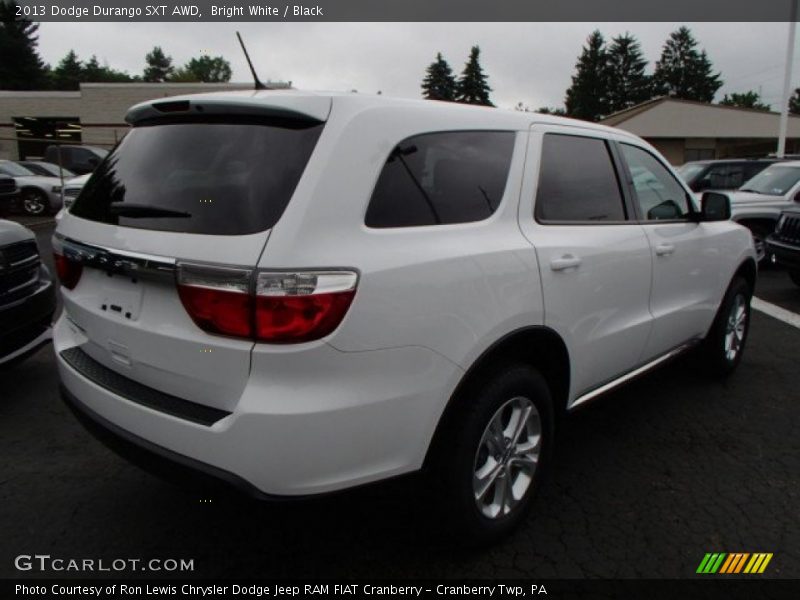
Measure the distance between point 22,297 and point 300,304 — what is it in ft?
9.52

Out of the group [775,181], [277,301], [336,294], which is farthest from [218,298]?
[775,181]

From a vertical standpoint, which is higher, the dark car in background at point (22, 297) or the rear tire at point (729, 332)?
the dark car in background at point (22, 297)

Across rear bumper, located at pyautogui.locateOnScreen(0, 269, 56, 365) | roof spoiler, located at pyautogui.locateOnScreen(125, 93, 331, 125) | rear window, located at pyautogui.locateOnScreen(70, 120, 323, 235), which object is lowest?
rear bumper, located at pyautogui.locateOnScreen(0, 269, 56, 365)

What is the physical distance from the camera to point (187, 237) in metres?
1.98

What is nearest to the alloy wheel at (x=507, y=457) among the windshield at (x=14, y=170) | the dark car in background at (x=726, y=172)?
the dark car in background at (x=726, y=172)

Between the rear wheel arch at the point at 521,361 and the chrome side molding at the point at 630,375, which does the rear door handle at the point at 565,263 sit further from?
the chrome side molding at the point at 630,375

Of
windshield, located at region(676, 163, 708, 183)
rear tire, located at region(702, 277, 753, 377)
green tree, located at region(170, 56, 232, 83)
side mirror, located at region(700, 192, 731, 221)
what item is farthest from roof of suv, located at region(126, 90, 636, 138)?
green tree, located at region(170, 56, 232, 83)

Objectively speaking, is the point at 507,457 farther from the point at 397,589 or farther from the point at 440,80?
the point at 440,80

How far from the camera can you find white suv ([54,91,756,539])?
184cm

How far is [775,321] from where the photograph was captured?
252 inches

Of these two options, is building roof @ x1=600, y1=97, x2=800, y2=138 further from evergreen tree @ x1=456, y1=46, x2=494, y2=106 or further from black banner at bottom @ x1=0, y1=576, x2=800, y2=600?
black banner at bottom @ x1=0, y1=576, x2=800, y2=600

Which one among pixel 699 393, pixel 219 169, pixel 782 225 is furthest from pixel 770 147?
pixel 219 169

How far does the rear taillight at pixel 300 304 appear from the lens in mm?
1795

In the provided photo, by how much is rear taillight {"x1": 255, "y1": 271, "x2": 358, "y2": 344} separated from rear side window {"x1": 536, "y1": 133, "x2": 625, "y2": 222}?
120 cm
